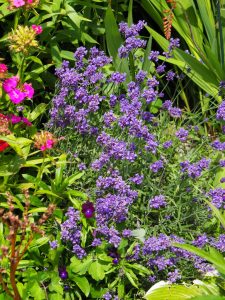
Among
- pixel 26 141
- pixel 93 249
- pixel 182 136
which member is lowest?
pixel 93 249

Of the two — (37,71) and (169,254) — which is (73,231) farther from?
(37,71)

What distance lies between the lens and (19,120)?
10.1 ft

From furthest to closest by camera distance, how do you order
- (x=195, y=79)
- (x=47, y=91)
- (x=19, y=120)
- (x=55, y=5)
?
(x=195, y=79) → (x=47, y=91) → (x=55, y=5) → (x=19, y=120)

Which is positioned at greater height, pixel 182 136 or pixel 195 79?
→ pixel 182 136

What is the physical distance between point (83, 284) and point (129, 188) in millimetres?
488

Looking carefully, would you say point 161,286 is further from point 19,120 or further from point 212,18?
point 212,18

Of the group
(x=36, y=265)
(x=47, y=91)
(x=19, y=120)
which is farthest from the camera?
(x=47, y=91)

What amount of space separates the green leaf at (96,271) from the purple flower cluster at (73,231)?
7 cm

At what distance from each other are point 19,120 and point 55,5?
2.43 ft

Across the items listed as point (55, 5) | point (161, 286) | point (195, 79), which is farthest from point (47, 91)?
point (161, 286)

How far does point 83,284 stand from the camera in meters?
2.82

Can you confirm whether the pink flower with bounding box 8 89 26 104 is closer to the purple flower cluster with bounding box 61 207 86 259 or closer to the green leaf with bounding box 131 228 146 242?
the purple flower cluster with bounding box 61 207 86 259

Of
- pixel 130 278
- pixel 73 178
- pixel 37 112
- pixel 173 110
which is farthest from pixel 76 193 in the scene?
pixel 173 110

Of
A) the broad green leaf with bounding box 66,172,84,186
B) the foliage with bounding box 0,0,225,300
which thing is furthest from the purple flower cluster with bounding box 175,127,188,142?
the broad green leaf with bounding box 66,172,84,186
